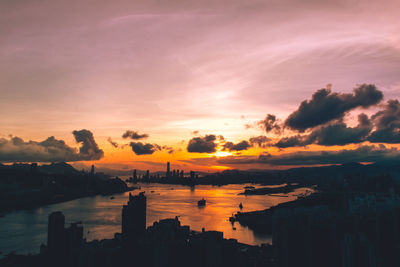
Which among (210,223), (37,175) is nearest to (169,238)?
(210,223)

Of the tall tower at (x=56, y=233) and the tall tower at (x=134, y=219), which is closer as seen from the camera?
the tall tower at (x=56, y=233)

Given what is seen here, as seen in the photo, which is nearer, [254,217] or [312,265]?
[312,265]

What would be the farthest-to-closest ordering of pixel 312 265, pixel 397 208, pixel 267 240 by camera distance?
pixel 267 240
pixel 397 208
pixel 312 265

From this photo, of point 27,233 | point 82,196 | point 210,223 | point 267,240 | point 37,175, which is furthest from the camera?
point 37,175

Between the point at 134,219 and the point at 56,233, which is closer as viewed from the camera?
the point at 56,233

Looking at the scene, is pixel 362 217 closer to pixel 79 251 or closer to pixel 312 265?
pixel 312 265

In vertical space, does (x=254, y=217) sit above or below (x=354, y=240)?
below

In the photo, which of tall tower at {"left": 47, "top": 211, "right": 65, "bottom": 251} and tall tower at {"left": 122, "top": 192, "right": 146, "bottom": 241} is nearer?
tall tower at {"left": 47, "top": 211, "right": 65, "bottom": 251}

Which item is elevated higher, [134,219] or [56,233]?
[134,219]
